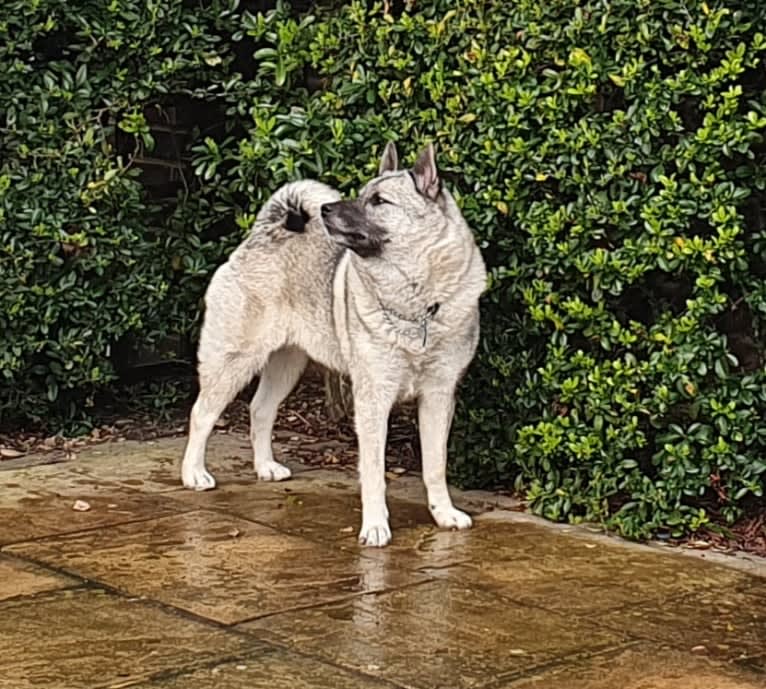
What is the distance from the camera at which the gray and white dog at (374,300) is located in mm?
5688

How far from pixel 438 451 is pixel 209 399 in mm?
1156

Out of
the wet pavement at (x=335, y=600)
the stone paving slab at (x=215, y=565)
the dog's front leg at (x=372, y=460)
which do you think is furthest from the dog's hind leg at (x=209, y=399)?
the dog's front leg at (x=372, y=460)

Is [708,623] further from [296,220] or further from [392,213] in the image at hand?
[296,220]

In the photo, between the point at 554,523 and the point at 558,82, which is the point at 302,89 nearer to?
the point at 558,82

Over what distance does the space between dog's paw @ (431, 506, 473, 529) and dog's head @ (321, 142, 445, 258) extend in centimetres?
100

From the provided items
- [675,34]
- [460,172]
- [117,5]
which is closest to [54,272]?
[117,5]

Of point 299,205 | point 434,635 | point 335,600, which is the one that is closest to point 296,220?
point 299,205

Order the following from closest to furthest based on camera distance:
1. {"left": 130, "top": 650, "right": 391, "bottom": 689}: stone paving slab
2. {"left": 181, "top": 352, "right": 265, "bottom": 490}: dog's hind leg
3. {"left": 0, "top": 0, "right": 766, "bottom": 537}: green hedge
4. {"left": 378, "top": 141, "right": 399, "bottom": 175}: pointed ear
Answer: {"left": 130, "top": 650, "right": 391, "bottom": 689}: stone paving slab < {"left": 0, "top": 0, "right": 766, "bottom": 537}: green hedge < {"left": 378, "top": 141, "right": 399, "bottom": 175}: pointed ear < {"left": 181, "top": 352, "right": 265, "bottom": 490}: dog's hind leg

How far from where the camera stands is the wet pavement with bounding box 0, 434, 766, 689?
433cm

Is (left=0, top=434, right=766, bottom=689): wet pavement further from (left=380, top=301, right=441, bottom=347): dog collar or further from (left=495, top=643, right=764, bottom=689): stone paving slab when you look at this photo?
(left=380, top=301, right=441, bottom=347): dog collar

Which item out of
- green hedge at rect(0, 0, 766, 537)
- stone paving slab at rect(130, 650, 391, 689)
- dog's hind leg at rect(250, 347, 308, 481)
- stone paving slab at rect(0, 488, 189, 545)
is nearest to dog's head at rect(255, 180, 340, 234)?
green hedge at rect(0, 0, 766, 537)

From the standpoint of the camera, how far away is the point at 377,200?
18.6 feet

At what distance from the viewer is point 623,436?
5.79 meters

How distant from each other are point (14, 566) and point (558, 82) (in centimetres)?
262
